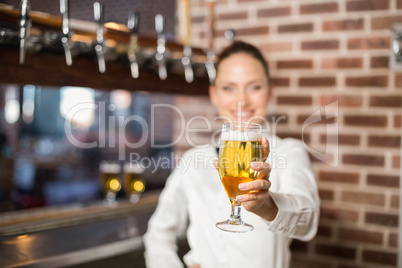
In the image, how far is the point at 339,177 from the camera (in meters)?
1.95

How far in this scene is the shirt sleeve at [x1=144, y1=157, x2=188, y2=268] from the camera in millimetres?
1629

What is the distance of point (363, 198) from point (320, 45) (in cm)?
71

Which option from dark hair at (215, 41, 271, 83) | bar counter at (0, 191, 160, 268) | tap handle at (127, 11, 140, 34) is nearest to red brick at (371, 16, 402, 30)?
dark hair at (215, 41, 271, 83)

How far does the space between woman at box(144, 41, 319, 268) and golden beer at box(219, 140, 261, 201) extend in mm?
247

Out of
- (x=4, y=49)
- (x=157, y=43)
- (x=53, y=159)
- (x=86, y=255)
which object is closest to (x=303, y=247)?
(x=86, y=255)

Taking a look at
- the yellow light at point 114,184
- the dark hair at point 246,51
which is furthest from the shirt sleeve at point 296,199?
the yellow light at point 114,184

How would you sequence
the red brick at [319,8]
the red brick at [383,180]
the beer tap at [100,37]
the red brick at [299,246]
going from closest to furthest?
the beer tap at [100,37]
the red brick at [383,180]
the red brick at [319,8]
the red brick at [299,246]

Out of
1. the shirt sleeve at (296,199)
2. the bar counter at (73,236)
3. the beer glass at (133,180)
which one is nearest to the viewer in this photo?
the shirt sleeve at (296,199)

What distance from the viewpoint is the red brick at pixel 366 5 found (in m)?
1.82

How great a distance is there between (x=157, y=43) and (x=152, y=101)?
4.92 m

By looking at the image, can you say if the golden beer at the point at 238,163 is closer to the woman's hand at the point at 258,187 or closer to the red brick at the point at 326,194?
the woman's hand at the point at 258,187

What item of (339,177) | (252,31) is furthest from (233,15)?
(339,177)

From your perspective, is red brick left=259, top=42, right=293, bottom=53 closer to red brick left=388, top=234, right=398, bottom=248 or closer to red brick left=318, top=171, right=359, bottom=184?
red brick left=318, top=171, right=359, bottom=184

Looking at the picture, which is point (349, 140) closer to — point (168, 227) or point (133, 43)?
point (168, 227)
